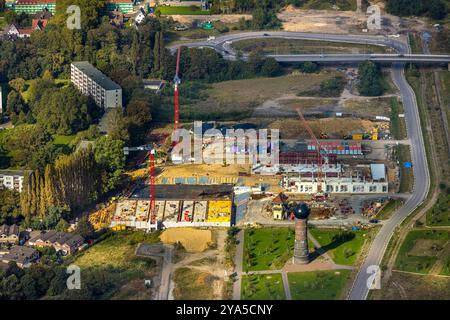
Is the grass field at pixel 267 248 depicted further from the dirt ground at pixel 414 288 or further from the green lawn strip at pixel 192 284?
the dirt ground at pixel 414 288

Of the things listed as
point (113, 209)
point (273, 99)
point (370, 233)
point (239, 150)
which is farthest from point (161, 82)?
point (370, 233)

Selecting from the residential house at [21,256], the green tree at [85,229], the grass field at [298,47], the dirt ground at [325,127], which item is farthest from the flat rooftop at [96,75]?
the residential house at [21,256]

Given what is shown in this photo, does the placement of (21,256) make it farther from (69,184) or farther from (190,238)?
(190,238)

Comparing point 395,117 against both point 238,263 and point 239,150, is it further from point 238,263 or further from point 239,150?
point 238,263

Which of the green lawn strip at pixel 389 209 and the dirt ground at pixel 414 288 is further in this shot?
the green lawn strip at pixel 389 209

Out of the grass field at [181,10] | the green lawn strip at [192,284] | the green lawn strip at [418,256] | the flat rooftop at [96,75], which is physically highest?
the grass field at [181,10]

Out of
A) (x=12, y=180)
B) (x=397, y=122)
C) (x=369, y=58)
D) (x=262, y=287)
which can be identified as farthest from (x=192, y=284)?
(x=369, y=58)
